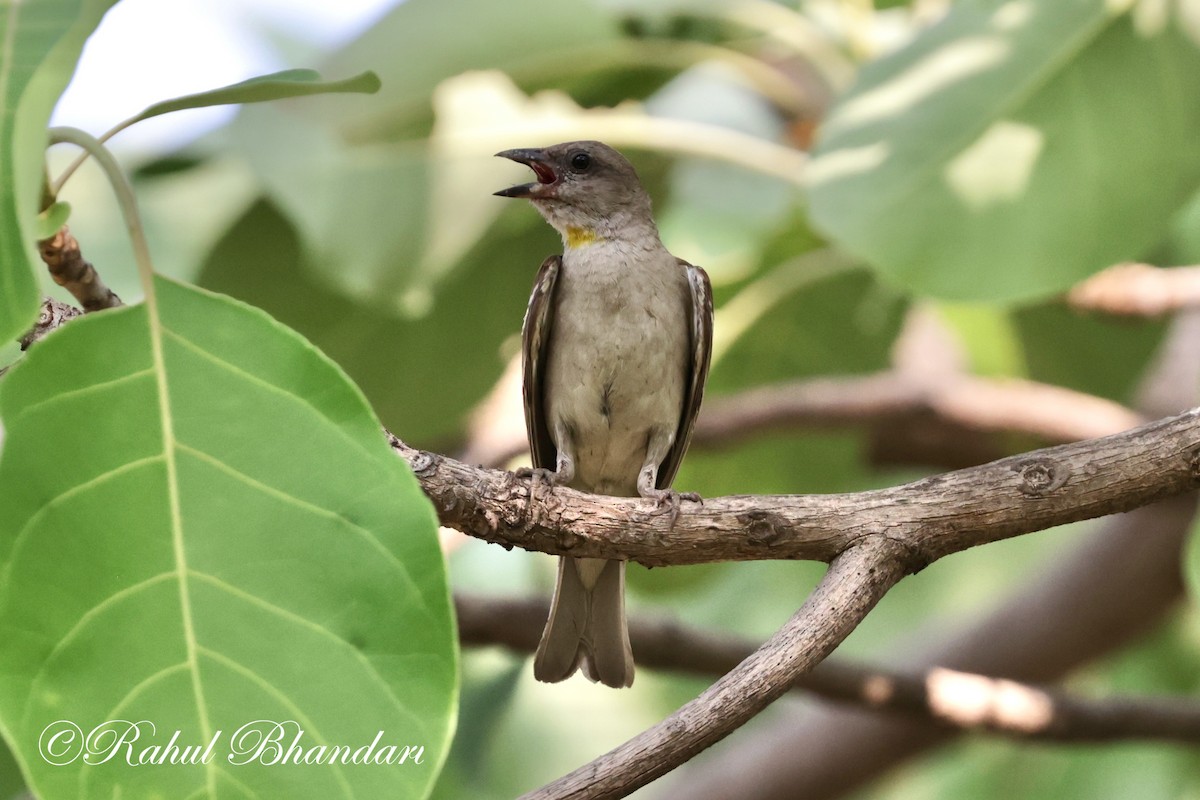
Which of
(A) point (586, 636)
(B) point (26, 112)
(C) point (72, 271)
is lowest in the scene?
Answer: (B) point (26, 112)

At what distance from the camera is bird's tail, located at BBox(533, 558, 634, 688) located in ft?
12.7

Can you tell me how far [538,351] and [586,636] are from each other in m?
1.04

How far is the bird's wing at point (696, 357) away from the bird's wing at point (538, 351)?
45 cm

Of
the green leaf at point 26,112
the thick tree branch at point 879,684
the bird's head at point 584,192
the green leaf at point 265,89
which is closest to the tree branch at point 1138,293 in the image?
the thick tree branch at point 879,684

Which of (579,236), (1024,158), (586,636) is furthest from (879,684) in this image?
(579,236)

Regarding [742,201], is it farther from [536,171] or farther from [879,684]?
[879,684]

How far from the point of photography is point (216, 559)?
6.73 ft

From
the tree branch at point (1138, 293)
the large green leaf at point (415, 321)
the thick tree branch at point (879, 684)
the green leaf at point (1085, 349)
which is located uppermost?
the green leaf at point (1085, 349)

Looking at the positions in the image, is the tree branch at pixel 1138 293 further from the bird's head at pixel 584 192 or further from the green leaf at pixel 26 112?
the green leaf at pixel 26 112

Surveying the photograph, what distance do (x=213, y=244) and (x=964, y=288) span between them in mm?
2797

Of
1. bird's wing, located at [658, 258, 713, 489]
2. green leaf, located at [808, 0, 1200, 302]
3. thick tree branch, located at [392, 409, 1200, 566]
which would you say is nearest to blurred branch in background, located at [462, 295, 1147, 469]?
bird's wing, located at [658, 258, 713, 489]

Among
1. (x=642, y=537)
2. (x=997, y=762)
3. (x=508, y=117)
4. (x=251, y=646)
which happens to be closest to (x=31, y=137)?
(x=251, y=646)

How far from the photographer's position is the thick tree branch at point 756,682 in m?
2.03

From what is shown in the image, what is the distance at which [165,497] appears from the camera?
81.4 inches
